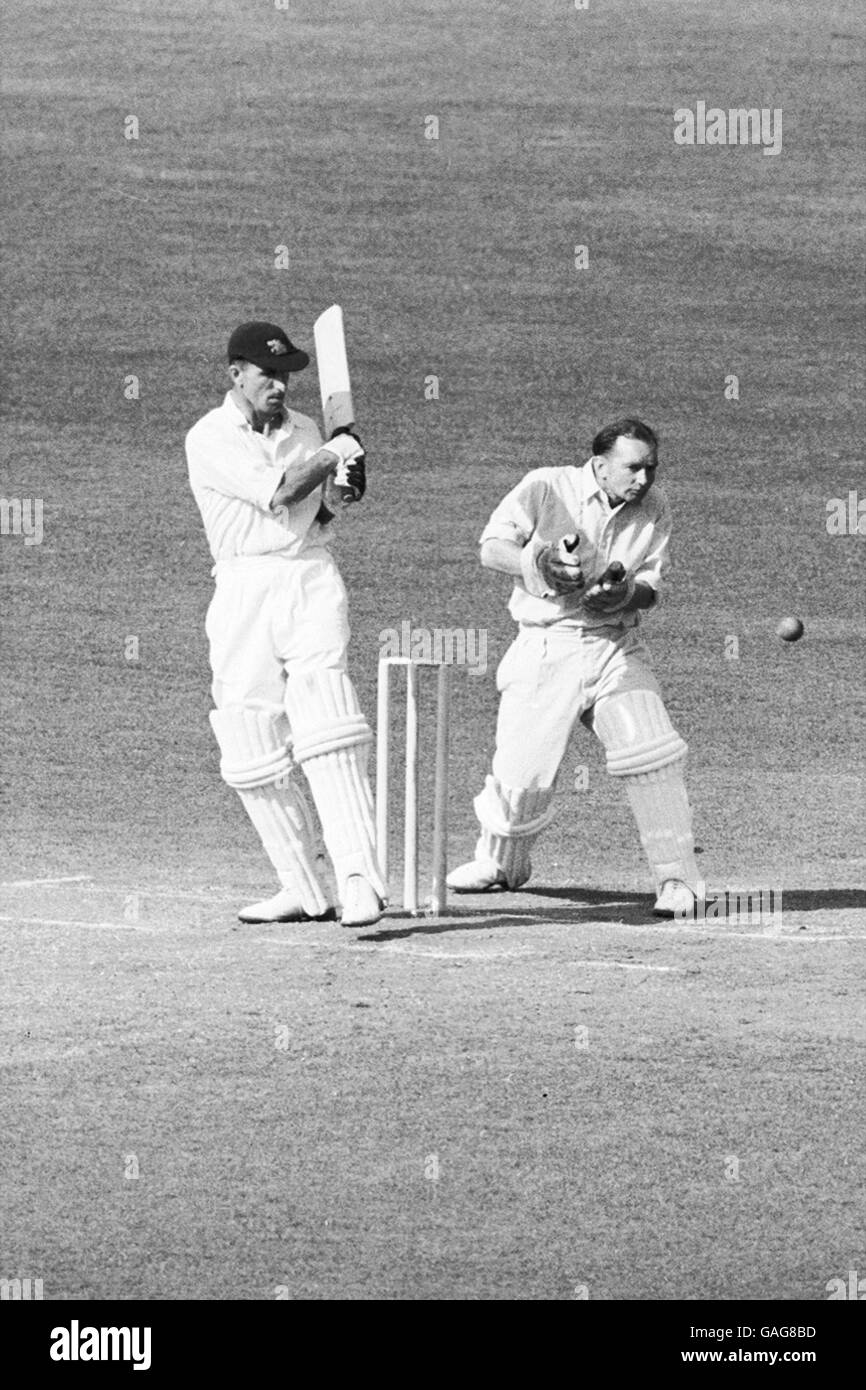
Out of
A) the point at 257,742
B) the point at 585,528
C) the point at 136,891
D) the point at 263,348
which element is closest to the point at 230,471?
the point at 263,348

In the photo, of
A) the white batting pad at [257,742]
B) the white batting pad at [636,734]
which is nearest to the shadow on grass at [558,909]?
the white batting pad at [636,734]

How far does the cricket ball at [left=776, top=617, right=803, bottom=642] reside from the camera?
50.9 ft

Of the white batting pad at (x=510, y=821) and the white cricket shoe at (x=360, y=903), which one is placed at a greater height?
the white batting pad at (x=510, y=821)

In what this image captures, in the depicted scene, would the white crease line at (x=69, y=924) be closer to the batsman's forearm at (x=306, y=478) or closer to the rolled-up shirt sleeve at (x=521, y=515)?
the batsman's forearm at (x=306, y=478)

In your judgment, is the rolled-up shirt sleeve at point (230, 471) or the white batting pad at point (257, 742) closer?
the rolled-up shirt sleeve at point (230, 471)

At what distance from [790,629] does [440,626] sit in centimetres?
212

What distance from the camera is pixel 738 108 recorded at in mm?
26891

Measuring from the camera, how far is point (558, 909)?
994cm

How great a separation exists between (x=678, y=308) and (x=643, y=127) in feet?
14.8

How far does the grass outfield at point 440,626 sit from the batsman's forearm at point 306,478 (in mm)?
1431

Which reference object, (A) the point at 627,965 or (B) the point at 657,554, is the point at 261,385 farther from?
(A) the point at 627,965

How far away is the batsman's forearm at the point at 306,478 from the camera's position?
9008 millimetres

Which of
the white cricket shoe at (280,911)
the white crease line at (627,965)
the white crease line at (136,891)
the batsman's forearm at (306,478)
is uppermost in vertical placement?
the batsman's forearm at (306,478)

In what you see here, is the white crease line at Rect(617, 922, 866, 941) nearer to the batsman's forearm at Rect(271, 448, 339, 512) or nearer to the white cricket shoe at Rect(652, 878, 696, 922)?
the white cricket shoe at Rect(652, 878, 696, 922)
